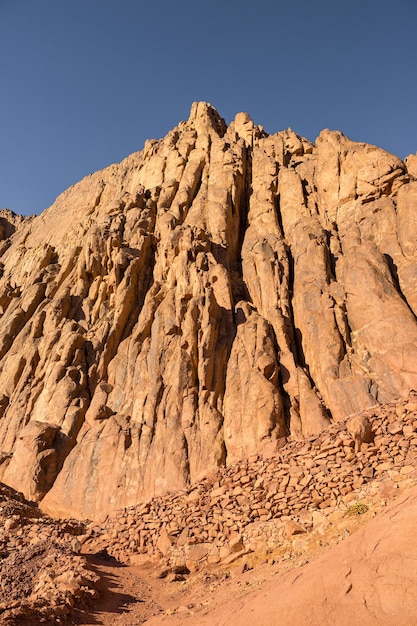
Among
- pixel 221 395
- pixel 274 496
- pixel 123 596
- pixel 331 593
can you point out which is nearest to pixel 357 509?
pixel 274 496

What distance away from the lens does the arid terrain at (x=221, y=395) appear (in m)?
10.2

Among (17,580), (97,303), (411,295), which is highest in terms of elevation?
(97,303)

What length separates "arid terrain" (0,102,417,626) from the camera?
1016 cm

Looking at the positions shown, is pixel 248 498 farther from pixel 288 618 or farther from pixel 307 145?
pixel 307 145

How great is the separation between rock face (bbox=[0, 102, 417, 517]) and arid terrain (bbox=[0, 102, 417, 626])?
6.0 inches

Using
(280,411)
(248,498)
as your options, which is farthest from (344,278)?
(248,498)

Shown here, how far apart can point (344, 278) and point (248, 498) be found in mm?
18981

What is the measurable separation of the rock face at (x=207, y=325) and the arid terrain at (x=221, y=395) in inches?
6.0

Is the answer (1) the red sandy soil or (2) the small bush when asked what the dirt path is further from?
(2) the small bush

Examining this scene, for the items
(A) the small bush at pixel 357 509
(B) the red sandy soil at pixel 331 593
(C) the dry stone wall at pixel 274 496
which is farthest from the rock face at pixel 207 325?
(B) the red sandy soil at pixel 331 593

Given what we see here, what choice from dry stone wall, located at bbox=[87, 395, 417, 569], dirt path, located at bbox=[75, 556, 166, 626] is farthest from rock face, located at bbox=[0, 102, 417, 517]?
dirt path, located at bbox=[75, 556, 166, 626]

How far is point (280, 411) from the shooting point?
22.6 m

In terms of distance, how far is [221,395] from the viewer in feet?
81.2

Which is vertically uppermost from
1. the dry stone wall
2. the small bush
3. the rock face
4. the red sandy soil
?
the rock face
